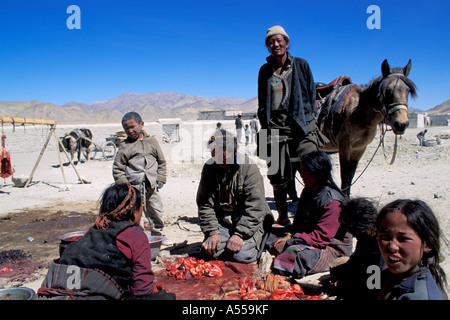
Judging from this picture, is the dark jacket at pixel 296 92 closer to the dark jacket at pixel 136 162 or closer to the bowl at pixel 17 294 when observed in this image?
the dark jacket at pixel 136 162

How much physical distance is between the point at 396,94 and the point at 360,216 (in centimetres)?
234

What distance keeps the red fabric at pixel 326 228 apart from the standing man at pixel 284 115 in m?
1.26

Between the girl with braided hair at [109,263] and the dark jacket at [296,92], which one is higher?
→ the dark jacket at [296,92]

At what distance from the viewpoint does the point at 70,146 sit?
1406 centimetres

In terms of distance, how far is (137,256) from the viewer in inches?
90.7

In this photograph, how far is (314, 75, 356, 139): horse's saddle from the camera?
17.3 feet

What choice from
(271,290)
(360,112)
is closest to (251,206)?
(271,290)

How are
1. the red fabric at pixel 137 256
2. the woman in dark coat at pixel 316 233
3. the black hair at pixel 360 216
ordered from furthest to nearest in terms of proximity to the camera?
the woman in dark coat at pixel 316 233, the black hair at pixel 360 216, the red fabric at pixel 137 256

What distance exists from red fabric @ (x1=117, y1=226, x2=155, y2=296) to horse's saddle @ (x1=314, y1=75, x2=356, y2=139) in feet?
13.0

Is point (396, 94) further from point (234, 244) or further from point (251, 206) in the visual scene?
point (234, 244)

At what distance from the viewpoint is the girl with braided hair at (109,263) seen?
2184mm

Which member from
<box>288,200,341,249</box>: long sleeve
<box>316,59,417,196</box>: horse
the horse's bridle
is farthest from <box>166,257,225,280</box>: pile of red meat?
the horse's bridle

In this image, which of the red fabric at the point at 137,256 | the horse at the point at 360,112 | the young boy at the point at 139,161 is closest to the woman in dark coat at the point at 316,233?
the red fabric at the point at 137,256
